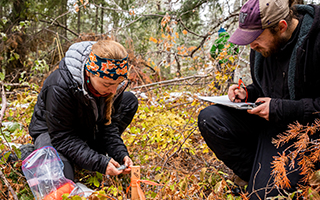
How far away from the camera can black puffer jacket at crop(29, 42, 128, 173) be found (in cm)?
183

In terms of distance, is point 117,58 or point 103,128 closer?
point 117,58

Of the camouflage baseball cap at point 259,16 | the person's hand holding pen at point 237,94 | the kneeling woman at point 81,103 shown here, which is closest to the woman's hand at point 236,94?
the person's hand holding pen at point 237,94

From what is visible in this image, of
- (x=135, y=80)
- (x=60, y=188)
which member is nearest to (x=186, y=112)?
(x=60, y=188)

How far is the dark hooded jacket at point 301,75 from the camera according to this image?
1.58 metres

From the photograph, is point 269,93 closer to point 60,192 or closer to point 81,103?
point 81,103

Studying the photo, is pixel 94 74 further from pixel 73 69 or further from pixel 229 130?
pixel 229 130

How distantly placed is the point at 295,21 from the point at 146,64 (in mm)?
5330

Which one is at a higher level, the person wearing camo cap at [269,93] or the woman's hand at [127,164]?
the person wearing camo cap at [269,93]

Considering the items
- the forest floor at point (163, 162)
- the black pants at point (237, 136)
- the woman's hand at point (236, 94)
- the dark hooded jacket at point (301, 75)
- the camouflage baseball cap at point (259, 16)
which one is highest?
the camouflage baseball cap at point (259, 16)

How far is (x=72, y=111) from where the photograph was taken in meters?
1.93

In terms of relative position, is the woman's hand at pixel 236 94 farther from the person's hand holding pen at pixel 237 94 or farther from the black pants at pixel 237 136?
the black pants at pixel 237 136

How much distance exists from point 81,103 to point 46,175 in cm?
62

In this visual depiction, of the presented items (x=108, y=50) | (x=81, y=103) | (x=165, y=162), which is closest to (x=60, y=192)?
(x=81, y=103)

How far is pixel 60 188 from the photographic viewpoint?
1740 millimetres
